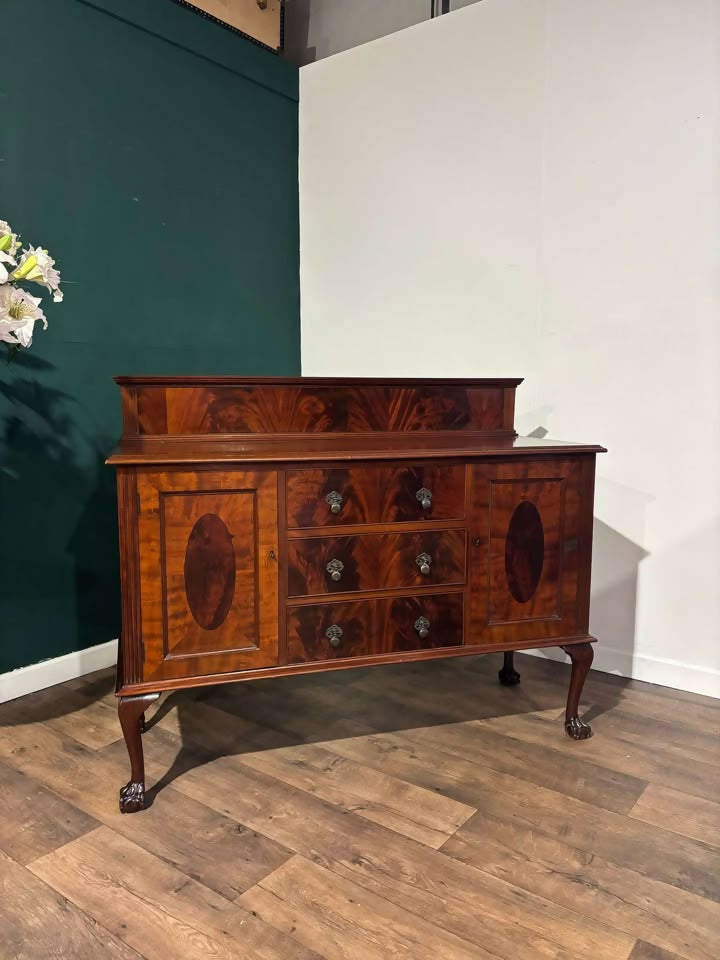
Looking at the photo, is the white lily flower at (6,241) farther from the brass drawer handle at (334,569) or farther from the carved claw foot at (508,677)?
the carved claw foot at (508,677)

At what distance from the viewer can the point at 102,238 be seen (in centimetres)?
235

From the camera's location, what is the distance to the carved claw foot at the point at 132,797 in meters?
1.64

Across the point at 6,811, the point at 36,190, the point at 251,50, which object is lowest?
the point at 6,811

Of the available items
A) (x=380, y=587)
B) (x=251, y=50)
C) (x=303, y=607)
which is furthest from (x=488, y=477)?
(x=251, y=50)

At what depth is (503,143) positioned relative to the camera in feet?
8.24

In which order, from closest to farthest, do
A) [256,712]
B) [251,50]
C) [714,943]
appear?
[714,943] → [256,712] → [251,50]

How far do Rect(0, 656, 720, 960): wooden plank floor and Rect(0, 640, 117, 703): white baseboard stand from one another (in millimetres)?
54

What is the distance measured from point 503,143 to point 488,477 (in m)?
1.37

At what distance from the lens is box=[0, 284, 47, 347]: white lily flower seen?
169 centimetres

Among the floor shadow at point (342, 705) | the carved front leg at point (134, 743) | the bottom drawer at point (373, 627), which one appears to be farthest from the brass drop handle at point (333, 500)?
the floor shadow at point (342, 705)

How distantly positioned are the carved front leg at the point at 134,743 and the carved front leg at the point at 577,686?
1.08m

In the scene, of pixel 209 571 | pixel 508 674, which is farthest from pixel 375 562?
pixel 508 674

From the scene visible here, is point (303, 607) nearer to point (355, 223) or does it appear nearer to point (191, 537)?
point (191, 537)

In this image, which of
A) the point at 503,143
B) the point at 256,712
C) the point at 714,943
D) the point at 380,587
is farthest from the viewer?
the point at 503,143
